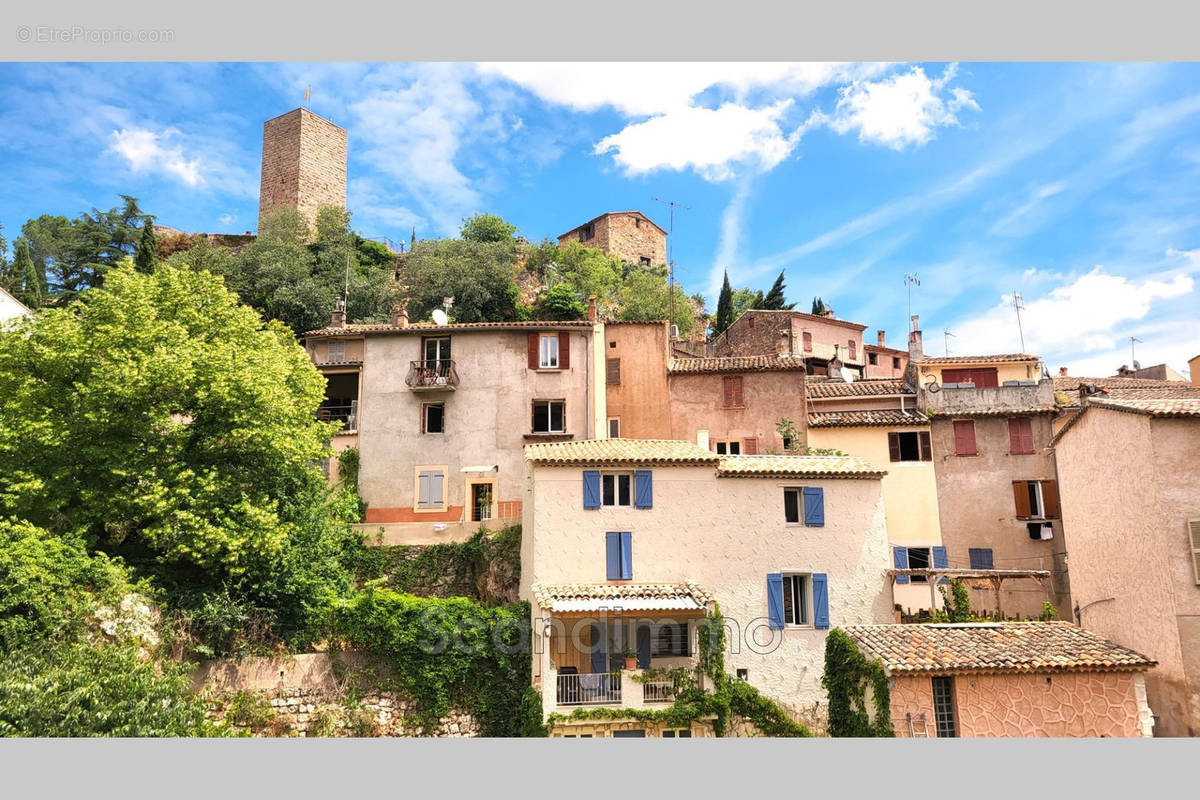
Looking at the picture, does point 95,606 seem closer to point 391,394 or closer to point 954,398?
point 391,394

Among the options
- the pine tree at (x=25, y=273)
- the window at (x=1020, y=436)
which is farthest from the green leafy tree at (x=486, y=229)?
the window at (x=1020, y=436)

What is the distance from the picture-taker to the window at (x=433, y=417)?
3188cm

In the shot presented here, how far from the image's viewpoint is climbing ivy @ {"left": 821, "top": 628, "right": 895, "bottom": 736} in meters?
18.0

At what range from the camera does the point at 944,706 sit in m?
17.7

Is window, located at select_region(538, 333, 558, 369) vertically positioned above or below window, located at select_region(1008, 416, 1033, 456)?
above

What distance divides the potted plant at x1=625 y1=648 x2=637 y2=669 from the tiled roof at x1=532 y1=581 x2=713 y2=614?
63.7 inches

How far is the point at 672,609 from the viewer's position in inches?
866

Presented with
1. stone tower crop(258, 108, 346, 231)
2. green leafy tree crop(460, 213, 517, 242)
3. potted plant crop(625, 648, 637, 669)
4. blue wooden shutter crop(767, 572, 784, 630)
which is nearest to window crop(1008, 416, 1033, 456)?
blue wooden shutter crop(767, 572, 784, 630)

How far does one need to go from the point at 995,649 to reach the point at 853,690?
3.38 m

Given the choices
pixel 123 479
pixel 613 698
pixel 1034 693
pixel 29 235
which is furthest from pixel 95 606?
pixel 29 235

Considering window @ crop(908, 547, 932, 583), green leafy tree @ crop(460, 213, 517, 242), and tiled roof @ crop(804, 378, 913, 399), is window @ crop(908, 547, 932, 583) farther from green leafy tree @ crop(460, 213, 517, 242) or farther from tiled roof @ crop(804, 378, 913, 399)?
green leafy tree @ crop(460, 213, 517, 242)

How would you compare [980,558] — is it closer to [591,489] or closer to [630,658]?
[630,658]

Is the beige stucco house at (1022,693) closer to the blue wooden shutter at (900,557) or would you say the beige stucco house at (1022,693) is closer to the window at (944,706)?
the window at (944,706)

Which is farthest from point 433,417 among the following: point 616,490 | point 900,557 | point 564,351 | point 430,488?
point 900,557
